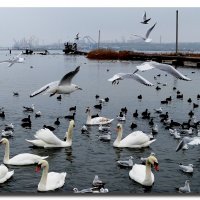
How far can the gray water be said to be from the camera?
873 centimetres

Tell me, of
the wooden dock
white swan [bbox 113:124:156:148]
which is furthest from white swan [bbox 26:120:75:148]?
the wooden dock

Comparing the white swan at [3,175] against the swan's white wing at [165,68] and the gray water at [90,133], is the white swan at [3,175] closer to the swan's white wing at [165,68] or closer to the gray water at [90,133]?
the gray water at [90,133]

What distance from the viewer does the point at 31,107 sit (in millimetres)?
14383

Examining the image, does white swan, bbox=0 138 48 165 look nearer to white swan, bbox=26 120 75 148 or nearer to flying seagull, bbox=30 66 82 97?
white swan, bbox=26 120 75 148

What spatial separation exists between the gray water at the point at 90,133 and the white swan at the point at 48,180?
100mm

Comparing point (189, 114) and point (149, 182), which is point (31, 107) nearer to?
point (189, 114)

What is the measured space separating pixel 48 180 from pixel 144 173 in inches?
62.3

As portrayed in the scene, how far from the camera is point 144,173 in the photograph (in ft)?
28.9

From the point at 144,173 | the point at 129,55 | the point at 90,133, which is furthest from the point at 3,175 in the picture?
the point at 90,133

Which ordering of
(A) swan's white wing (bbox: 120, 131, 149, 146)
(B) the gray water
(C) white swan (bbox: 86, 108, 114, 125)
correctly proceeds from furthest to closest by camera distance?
(C) white swan (bbox: 86, 108, 114, 125)
(A) swan's white wing (bbox: 120, 131, 149, 146)
(B) the gray water

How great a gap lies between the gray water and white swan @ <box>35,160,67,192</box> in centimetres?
10

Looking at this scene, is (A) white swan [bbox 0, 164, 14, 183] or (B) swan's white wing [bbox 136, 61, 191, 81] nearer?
(B) swan's white wing [bbox 136, 61, 191, 81]

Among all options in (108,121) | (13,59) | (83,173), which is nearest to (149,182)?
(83,173)

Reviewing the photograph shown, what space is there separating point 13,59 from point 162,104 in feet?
26.8
